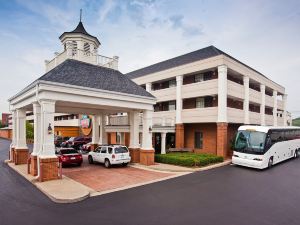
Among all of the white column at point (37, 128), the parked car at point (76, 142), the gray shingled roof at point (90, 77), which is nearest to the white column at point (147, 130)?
the gray shingled roof at point (90, 77)

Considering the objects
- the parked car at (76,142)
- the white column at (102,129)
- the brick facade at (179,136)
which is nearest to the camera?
the white column at (102,129)

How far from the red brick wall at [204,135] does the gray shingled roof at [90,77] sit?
9.47m

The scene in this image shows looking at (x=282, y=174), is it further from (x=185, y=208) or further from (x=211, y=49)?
(x=211, y=49)

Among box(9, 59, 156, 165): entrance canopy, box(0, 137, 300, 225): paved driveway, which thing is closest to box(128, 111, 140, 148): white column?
box(9, 59, 156, 165): entrance canopy

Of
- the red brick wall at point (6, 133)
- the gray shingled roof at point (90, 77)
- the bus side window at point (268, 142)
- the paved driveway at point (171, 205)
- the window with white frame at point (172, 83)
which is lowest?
the red brick wall at point (6, 133)

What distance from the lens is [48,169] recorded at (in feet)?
38.2

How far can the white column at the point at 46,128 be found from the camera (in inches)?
457

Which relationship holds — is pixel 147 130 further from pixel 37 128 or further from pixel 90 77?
pixel 37 128

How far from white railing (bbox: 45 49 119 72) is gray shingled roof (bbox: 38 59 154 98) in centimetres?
49

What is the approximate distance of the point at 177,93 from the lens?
2422 cm

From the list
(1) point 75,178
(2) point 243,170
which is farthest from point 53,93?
(2) point 243,170

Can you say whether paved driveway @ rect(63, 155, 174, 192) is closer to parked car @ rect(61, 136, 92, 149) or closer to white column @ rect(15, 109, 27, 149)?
white column @ rect(15, 109, 27, 149)

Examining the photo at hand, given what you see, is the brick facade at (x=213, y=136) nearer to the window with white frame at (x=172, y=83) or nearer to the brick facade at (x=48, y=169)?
the window with white frame at (x=172, y=83)

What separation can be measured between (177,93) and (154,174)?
1209 cm
